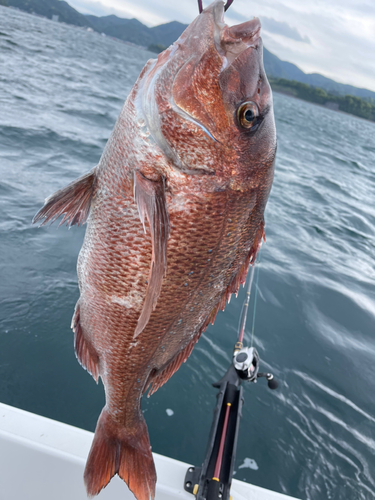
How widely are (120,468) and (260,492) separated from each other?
38.5 inches

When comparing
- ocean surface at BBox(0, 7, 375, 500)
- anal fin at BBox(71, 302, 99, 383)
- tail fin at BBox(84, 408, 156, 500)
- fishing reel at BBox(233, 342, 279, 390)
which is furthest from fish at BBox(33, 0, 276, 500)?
ocean surface at BBox(0, 7, 375, 500)

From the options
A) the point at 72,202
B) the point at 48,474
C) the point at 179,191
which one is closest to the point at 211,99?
the point at 179,191

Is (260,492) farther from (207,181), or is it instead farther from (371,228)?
(371,228)

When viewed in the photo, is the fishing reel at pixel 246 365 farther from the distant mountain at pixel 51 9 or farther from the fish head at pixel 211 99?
the distant mountain at pixel 51 9

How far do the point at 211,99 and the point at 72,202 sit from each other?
0.80 metres

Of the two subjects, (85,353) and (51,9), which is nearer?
(85,353)

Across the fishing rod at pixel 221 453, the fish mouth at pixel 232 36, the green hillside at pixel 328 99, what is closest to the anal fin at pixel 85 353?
the fishing rod at pixel 221 453

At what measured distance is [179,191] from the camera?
1580 mm

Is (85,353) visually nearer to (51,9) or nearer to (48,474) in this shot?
(48,474)

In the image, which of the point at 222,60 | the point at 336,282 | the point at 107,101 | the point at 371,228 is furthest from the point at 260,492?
the point at 107,101

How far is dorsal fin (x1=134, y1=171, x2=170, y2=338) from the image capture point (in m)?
1.47

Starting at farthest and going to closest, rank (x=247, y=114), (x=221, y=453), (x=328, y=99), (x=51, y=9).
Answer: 1. (x=51, y=9)
2. (x=328, y=99)
3. (x=221, y=453)
4. (x=247, y=114)

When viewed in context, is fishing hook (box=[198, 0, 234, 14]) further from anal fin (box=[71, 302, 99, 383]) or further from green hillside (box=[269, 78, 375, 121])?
green hillside (box=[269, 78, 375, 121])

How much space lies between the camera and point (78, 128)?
1109 cm
